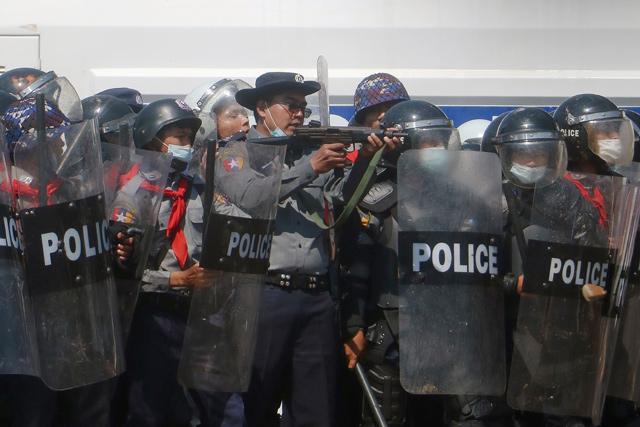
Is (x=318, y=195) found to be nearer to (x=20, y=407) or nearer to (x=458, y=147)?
(x=458, y=147)

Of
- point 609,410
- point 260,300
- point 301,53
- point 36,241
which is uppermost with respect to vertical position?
point 301,53

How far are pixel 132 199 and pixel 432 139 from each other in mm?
1311

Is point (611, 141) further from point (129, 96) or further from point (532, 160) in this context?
point (129, 96)

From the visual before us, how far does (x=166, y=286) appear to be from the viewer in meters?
4.96

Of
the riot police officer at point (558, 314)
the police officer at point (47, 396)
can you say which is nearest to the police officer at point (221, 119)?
the police officer at point (47, 396)

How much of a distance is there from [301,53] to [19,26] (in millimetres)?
1674

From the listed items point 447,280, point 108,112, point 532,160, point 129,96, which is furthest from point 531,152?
point 129,96

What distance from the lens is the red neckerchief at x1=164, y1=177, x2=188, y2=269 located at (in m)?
5.03

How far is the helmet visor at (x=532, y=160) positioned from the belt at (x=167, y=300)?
1472mm

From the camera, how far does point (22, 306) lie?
14.5 feet

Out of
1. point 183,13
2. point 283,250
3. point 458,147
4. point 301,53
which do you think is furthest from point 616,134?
point 183,13

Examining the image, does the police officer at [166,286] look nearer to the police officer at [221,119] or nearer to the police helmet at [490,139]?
the police officer at [221,119]

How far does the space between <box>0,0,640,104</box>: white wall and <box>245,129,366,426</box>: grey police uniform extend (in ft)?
6.39

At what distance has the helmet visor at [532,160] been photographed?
192 inches
